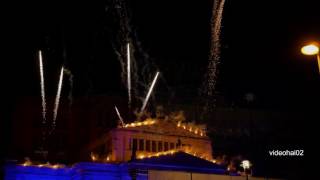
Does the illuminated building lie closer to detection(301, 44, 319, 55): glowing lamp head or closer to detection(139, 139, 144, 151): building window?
detection(139, 139, 144, 151): building window

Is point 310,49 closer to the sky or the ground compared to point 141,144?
closer to the sky

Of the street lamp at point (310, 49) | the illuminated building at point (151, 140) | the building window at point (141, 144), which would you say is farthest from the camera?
the building window at point (141, 144)

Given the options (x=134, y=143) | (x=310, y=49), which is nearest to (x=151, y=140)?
(x=134, y=143)

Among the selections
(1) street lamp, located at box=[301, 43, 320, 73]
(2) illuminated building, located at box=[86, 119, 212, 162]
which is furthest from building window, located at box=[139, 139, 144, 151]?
(1) street lamp, located at box=[301, 43, 320, 73]

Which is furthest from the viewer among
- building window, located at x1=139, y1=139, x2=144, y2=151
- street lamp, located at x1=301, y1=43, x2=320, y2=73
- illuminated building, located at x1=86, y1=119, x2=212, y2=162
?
building window, located at x1=139, y1=139, x2=144, y2=151

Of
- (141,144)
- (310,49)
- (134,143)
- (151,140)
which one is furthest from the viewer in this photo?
(151,140)

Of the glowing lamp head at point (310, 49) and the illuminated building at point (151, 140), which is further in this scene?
the illuminated building at point (151, 140)

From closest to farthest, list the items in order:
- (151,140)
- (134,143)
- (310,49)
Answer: (310,49)
(134,143)
(151,140)

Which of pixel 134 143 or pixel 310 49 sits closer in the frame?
pixel 310 49

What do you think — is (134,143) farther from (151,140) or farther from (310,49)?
(310,49)

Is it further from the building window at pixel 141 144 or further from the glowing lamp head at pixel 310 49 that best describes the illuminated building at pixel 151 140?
the glowing lamp head at pixel 310 49

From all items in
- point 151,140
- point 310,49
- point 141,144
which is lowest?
point 141,144

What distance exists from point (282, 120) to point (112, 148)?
25.9 meters

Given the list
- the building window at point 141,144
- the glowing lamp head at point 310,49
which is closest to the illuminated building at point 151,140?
the building window at point 141,144
